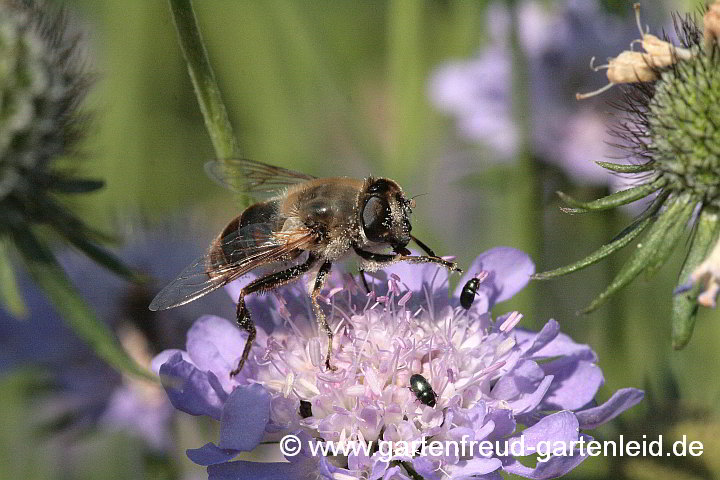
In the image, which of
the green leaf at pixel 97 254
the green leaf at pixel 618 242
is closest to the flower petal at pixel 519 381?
the green leaf at pixel 618 242

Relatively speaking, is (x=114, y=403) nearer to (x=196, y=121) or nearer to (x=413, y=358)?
(x=413, y=358)

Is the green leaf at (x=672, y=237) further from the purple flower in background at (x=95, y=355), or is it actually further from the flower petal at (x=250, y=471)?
the purple flower in background at (x=95, y=355)

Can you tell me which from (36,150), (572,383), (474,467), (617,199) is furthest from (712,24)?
(36,150)

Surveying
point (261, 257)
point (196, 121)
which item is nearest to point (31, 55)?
point (261, 257)

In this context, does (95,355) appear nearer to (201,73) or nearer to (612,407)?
(201,73)

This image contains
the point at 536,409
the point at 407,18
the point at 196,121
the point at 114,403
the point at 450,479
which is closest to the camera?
the point at 450,479

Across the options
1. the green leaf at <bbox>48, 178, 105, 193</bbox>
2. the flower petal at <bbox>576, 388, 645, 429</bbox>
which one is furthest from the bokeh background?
the flower petal at <bbox>576, 388, 645, 429</bbox>

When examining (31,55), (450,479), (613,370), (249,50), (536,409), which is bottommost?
(450,479)
